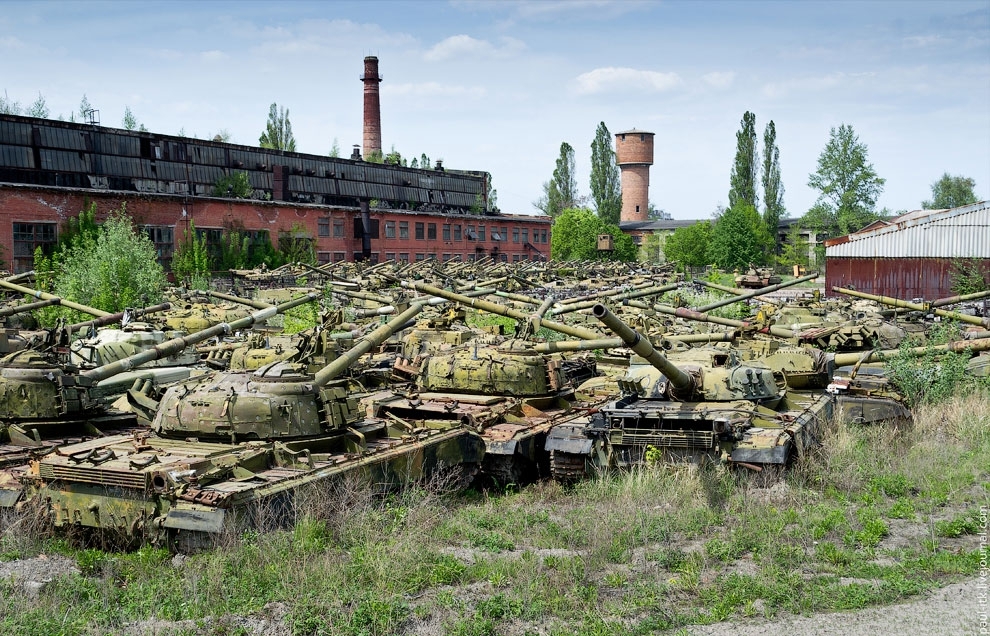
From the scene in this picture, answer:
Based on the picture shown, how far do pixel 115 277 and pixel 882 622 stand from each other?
3099 cm

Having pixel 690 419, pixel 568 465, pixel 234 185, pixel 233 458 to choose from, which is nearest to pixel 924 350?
pixel 690 419

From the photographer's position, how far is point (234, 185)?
53000 millimetres

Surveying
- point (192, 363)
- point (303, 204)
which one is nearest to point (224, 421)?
point (192, 363)

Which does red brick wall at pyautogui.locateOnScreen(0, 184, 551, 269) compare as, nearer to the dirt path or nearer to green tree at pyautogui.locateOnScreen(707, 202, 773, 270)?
green tree at pyautogui.locateOnScreen(707, 202, 773, 270)

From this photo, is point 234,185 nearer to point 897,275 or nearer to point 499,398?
point 897,275

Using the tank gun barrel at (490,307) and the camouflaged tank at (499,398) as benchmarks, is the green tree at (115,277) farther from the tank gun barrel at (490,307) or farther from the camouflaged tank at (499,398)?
the camouflaged tank at (499,398)

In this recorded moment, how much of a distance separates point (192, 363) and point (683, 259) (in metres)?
64.8

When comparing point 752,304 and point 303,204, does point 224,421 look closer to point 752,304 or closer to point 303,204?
point 752,304

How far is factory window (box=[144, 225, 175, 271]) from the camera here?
154 feet

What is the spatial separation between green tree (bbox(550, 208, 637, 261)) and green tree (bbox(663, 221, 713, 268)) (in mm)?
3880

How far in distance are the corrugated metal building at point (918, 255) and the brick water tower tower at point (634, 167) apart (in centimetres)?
4938

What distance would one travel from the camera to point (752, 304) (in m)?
36.9

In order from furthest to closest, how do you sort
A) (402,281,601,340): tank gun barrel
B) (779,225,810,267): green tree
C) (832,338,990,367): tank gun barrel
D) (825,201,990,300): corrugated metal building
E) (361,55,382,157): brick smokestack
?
(779,225,810,267): green tree < (361,55,382,157): brick smokestack < (825,201,990,300): corrugated metal building < (832,338,990,367): tank gun barrel < (402,281,601,340): tank gun barrel

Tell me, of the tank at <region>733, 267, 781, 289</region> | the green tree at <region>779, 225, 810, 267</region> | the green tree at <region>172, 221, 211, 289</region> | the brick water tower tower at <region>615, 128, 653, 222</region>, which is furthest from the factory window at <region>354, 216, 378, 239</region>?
the brick water tower tower at <region>615, 128, 653, 222</region>
